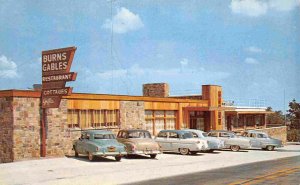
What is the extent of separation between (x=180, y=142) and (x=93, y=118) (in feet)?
18.6

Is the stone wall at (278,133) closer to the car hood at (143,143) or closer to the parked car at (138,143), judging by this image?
the parked car at (138,143)

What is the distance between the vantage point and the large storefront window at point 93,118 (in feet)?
83.8

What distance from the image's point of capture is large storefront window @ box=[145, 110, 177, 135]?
3209cm

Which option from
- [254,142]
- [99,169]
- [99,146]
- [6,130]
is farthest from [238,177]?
[254,142]

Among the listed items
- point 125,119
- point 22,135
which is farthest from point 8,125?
point 125,119

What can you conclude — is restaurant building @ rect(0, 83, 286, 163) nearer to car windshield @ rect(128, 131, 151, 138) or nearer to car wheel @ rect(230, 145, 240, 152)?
car windshield @ rect(128, 131, 151, 138)

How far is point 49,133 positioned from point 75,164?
3.88 m

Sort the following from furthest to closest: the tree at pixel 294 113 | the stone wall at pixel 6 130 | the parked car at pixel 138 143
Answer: the tree at pixel 294 113
the parked car at pixel 138 143
the stone wall at pixel 6 130

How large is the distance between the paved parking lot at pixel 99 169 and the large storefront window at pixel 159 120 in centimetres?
803

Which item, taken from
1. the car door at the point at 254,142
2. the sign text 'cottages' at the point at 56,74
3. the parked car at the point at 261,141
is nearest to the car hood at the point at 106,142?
the sign text 'cottages' at the point at 56,74

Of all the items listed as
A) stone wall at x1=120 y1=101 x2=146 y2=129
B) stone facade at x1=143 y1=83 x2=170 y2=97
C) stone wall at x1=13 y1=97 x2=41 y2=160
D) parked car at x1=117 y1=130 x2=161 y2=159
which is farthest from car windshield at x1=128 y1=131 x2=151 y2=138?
stone facade at x1=143 y1=83 x2=170 y2=97

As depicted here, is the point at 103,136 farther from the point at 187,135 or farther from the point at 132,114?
the point at 132,114

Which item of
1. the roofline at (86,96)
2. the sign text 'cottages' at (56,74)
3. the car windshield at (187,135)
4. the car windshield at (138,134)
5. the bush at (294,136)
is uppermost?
the sign text 'cottages' at (56,74)

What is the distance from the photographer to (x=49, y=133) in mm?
23688
